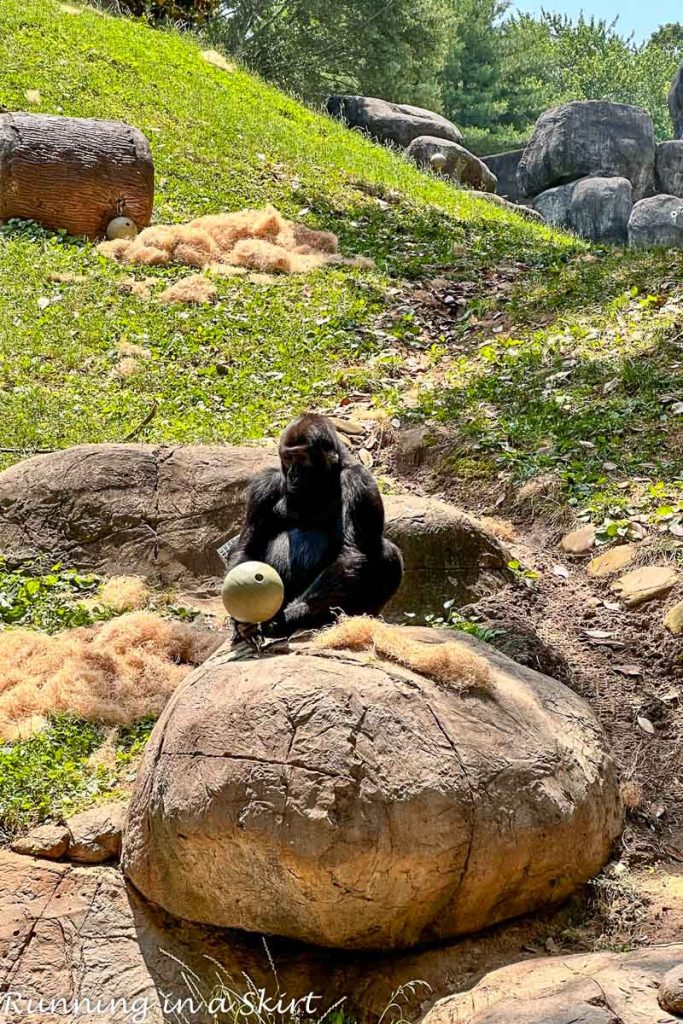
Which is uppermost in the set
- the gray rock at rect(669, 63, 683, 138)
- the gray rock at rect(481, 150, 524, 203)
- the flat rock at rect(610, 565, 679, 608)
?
the gray rock at rect(669, 63, 683, 138)

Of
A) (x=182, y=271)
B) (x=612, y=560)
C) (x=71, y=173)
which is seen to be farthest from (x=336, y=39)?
(x=612, y=560)

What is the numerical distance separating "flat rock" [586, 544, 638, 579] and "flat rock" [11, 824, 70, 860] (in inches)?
150

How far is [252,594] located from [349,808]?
1048 millimetres

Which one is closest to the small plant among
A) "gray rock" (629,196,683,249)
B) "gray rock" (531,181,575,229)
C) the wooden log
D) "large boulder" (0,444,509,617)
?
"large boulder" (0,444,509,617)

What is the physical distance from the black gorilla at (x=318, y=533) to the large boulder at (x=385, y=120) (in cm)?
1725

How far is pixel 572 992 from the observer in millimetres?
3375

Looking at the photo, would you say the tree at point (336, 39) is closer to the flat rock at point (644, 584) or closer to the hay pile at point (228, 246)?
the hay pile at point (228, 246)

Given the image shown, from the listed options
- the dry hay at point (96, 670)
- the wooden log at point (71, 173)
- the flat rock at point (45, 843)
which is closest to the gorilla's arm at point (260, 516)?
the dry hay at point (96, 670)

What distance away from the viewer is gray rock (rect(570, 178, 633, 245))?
82.2 feet

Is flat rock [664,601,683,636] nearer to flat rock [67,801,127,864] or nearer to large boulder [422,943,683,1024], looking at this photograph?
large boulder [422,943,683,1024]

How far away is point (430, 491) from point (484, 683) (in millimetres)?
4035

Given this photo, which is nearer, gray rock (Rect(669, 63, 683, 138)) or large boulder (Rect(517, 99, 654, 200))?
large boulder (Rect(517, 99, 654, 200))

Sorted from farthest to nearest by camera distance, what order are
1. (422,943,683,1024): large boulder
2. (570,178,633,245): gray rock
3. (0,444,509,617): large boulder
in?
1. (570,178,633,245): gray rock
2. (0,444,509,617): large boulder
3. (422,943,683,1024): large boulder

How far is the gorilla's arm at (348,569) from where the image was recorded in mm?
5117
